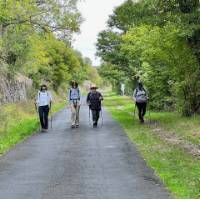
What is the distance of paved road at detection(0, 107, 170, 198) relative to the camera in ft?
30.7

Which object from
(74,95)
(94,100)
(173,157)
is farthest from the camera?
(94,100)

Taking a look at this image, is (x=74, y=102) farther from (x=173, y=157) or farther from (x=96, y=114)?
(x=173, y=157)

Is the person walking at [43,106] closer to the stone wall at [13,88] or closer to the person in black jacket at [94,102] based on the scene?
the person in black jacket at [94,102]

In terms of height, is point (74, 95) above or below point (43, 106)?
above

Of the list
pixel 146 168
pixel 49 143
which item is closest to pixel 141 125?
pixel 49 143

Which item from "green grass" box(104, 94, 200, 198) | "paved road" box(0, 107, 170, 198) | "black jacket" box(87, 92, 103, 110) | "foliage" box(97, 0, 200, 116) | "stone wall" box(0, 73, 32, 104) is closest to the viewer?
"paved road" box(0, 107, 170, 198)

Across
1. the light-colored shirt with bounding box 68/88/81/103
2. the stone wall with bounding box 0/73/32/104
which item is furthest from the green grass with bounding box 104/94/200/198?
the stone wall with bounding box 0/73/32/104

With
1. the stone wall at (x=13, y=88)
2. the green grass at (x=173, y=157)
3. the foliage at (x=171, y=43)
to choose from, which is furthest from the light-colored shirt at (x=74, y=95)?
the stone wall at (x=13, y=88)

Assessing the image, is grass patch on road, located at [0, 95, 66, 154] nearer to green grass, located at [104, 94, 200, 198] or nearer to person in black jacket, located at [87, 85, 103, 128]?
person in black jacket, located at [87, 85, 103, 128]

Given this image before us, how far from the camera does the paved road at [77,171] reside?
9.34 meters

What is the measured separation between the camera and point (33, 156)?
46.1 feet

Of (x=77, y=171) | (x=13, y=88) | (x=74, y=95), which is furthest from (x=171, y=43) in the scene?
(x=13, y=88)

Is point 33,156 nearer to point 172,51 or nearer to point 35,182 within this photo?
point 35,182

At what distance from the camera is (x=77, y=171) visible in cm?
1150
